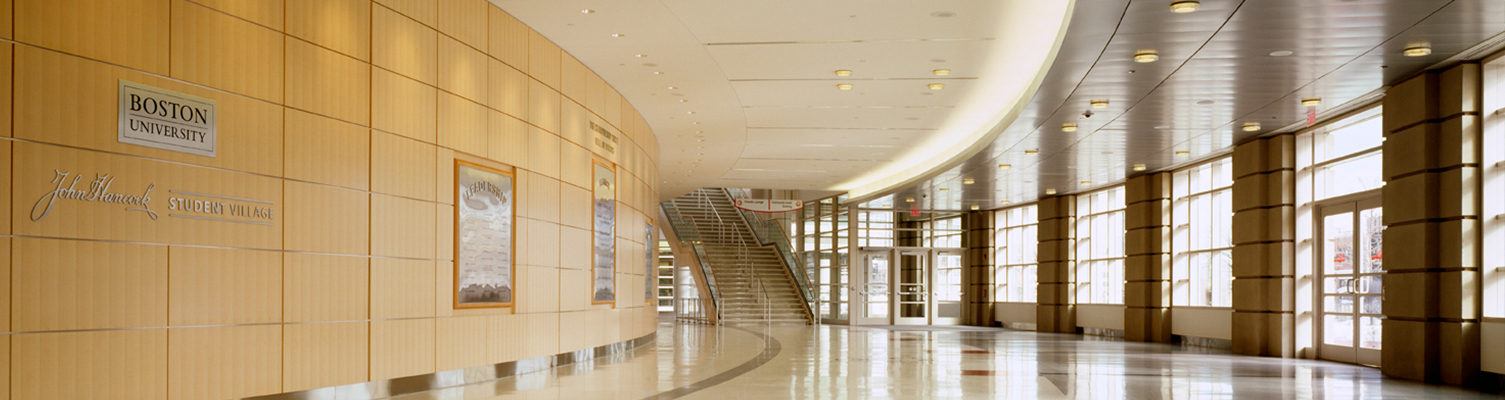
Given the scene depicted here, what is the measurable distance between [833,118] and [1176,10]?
305 inches

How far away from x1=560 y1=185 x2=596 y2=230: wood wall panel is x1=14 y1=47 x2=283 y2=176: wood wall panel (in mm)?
4532

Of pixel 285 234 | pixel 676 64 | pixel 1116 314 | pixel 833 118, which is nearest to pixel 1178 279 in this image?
pixel 1116 314

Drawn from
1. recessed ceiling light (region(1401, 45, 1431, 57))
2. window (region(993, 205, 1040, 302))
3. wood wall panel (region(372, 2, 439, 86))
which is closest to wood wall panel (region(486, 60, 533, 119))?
wood wall panel (region(372, 2, 439, 86))

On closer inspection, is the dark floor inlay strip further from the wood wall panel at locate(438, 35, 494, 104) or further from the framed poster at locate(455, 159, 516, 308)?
the wood wall panel at locate(438, 35, 494, 104)

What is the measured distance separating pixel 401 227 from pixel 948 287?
67.1 ft

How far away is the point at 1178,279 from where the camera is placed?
17516 millimetres

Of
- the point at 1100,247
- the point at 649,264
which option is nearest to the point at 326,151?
the point at 649,264

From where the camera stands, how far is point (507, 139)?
30.8 feet

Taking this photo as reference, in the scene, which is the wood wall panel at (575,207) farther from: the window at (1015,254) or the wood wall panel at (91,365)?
the window at (1015,254)

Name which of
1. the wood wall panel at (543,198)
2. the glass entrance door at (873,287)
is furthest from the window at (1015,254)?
the wood wall panel at (543,198)

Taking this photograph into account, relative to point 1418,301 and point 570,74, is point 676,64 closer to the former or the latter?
point 570,74

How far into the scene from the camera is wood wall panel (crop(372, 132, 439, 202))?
7.57m

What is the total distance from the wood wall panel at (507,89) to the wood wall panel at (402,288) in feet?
5.58

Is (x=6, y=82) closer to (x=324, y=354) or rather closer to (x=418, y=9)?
(x=324, y=354)
